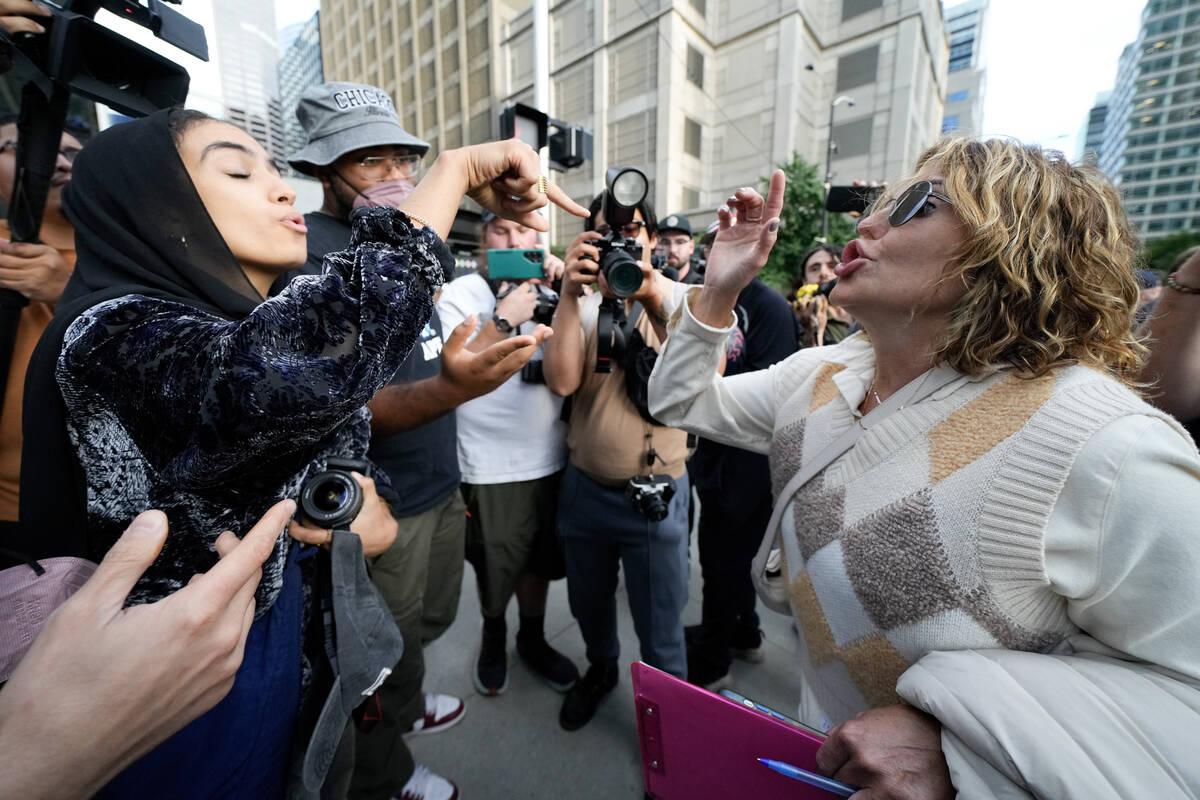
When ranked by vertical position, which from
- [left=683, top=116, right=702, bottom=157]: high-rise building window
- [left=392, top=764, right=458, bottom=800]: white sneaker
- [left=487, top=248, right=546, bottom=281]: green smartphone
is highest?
[left=683, top=116, right=702, bottom=157]: high-rise building window

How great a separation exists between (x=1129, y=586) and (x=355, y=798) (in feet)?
6.98

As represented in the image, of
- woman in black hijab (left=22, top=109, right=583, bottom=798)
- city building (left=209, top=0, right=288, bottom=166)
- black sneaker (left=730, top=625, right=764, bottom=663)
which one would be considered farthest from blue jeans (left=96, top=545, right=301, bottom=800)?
city building (left=209, top=0, right=288, bottom=166)

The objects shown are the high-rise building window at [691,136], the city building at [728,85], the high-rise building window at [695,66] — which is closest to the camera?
the city building at [728,85]

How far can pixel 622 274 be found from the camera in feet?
5.57

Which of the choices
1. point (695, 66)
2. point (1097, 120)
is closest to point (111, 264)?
point (695, 66)

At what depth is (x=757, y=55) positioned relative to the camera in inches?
914

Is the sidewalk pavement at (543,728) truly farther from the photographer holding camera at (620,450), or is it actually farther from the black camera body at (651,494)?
Answer: the black camera body at (651,494)

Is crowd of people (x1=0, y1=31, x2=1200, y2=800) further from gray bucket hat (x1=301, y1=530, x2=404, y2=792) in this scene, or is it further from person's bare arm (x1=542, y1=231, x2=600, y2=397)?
person's bare arm (x1=542, y1=231, x2=600, y2=397)

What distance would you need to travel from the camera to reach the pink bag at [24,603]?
2.19 ft

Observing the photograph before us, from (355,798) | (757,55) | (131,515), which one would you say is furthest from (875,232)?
(757,55)

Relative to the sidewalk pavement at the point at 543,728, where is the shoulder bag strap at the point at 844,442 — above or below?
above

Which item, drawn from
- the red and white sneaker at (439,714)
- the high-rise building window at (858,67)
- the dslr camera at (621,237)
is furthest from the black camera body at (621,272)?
the high-rise building window at (858,67)

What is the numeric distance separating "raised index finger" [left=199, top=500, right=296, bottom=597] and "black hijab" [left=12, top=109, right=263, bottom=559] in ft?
1.62

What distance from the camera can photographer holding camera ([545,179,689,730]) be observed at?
189 centimetres
